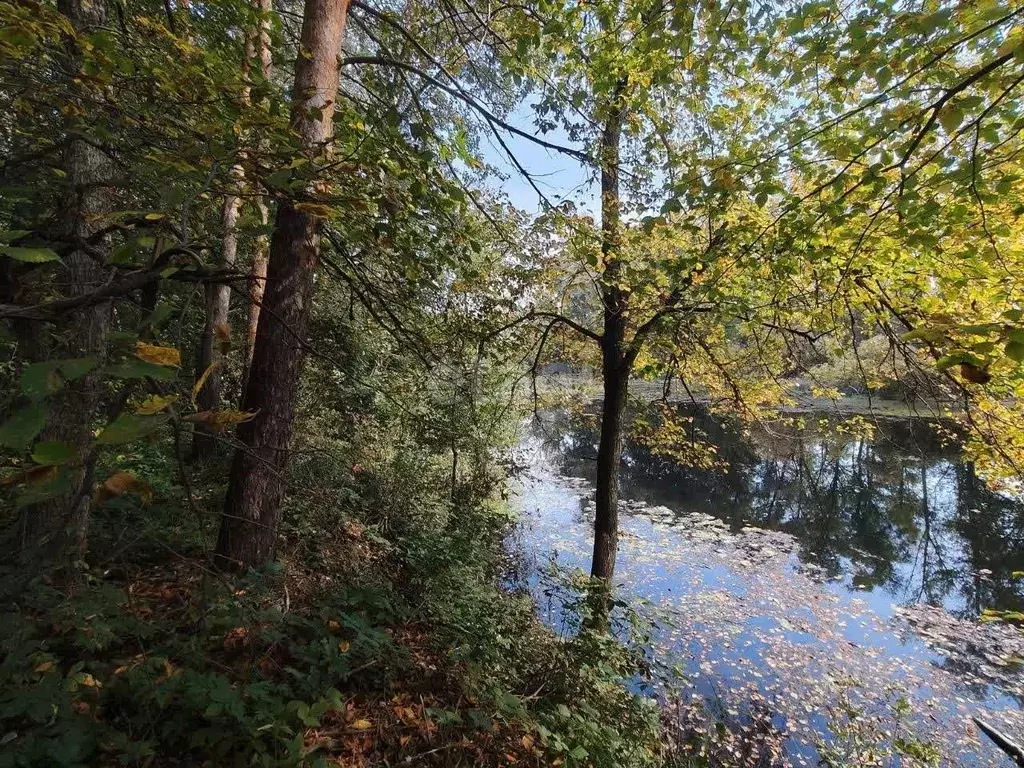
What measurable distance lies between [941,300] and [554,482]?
1166 cm

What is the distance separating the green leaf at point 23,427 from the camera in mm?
592

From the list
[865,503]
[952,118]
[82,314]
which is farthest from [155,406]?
[865,503]

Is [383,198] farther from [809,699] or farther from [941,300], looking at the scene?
[809,699]

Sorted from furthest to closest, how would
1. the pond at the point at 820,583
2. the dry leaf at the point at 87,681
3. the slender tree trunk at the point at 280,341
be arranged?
the pond at the point at 820,583
the slender tree trunk at the point at 280,341
the dry leaf at the point at 87,681

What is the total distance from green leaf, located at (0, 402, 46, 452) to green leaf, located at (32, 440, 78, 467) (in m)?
0.03

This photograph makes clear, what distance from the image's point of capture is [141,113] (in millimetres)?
2500

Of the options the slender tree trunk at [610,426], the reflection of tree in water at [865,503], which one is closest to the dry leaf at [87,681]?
the slender tree trunk at [610,426]

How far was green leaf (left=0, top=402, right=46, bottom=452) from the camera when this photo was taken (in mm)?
592

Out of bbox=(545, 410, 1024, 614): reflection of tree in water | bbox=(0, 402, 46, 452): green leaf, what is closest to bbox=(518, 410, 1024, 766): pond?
bbox=(545, 410, 1024, 614): reflection of tree in water

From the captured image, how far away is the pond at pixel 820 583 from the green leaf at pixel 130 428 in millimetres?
4743

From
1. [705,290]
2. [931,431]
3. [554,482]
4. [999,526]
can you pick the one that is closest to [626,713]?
[705,290]

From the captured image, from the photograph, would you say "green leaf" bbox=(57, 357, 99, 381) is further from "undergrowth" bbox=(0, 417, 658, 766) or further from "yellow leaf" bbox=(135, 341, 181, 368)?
"undergrowth" bbox=(0, 417, 658, 766)

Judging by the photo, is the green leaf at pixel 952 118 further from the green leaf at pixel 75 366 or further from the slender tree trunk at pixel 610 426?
the slender tree trunk at pixel 610 426

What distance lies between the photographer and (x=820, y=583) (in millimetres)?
9836
